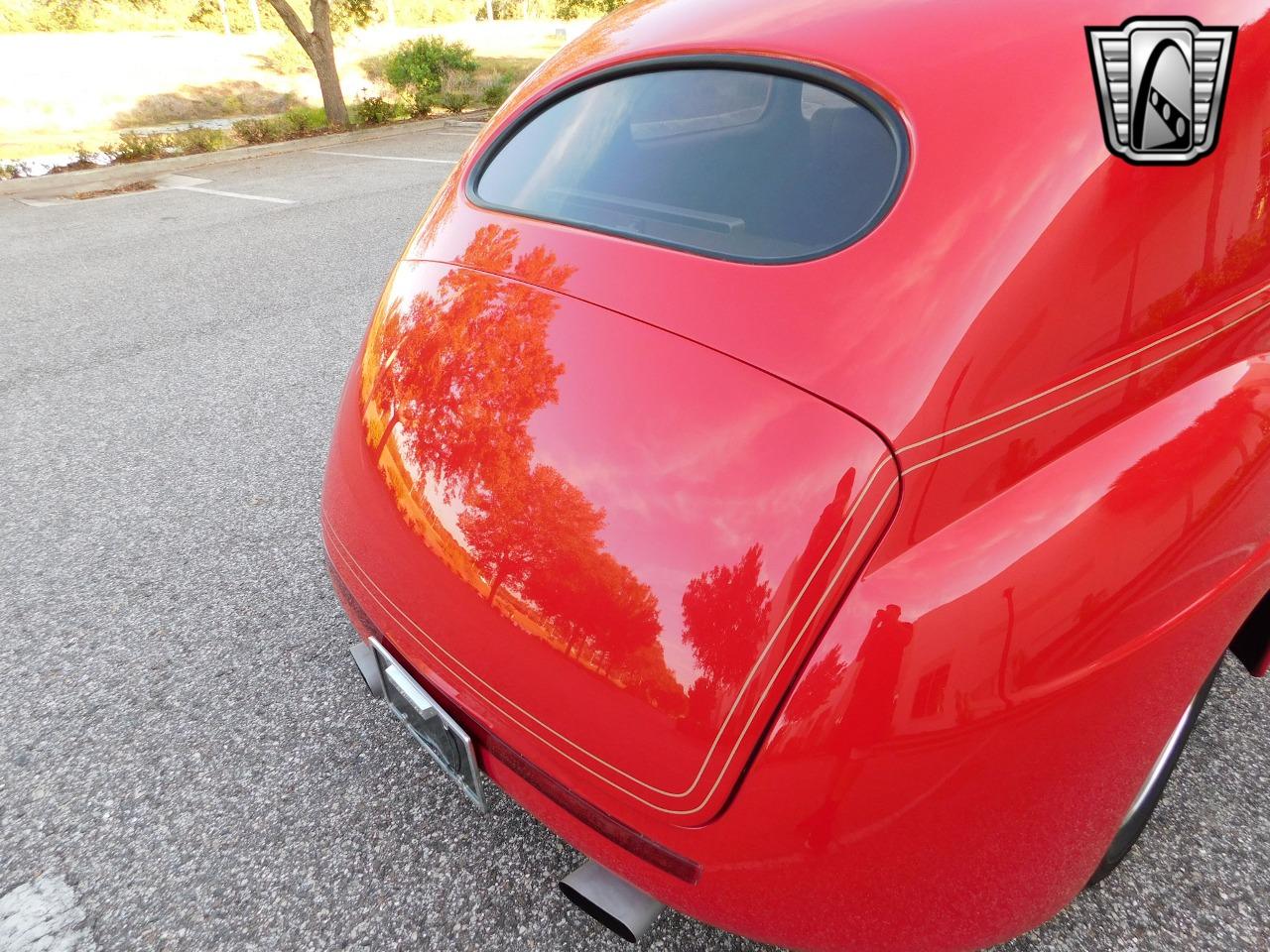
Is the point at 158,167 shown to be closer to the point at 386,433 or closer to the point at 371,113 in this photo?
the point at 371,113

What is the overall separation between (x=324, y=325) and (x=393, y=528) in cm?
377

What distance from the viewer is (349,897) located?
168cm

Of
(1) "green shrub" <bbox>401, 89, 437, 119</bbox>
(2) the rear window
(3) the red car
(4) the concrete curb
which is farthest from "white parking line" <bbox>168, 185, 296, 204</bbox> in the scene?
(3) the red car

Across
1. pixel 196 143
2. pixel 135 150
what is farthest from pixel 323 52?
pixel 135 150

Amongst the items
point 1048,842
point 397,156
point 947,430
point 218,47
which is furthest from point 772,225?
point 218,47

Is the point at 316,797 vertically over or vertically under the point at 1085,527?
under

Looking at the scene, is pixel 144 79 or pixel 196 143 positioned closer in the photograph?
pixel 196 143

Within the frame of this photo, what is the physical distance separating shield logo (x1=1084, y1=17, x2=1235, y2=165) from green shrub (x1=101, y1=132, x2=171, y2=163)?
1363cm

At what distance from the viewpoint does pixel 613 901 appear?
50.8 inches

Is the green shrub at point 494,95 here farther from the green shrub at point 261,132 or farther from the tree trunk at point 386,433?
the tree trunk at point 386,433

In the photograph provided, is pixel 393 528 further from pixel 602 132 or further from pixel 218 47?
pixel 218 47

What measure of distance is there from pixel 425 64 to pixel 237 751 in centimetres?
1629

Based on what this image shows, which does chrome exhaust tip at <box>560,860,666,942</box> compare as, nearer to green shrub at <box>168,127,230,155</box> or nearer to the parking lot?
the parking lot

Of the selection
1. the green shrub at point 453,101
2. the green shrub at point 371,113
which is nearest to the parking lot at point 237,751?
the green shrub at point 371,113
